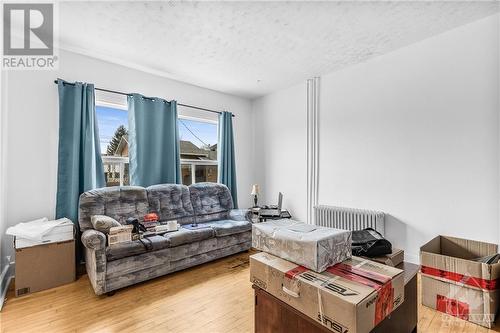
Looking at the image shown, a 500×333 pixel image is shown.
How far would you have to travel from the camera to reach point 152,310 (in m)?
2.08

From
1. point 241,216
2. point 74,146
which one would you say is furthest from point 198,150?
point 74,146

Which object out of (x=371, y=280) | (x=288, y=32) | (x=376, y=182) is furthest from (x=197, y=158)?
(x=371, y=280)

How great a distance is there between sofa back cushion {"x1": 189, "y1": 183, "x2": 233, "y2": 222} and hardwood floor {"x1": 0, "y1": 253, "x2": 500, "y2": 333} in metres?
1.12

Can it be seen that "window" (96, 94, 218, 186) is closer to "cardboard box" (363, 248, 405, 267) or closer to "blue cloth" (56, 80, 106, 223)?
"blue cloth" (56, 80, 106, 223)

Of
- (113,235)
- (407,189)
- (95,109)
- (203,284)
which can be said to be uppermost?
(95,109)

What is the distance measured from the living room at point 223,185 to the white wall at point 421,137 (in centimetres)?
2

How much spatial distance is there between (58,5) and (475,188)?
→ 14.7ft

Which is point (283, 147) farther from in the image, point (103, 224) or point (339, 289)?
point (339, 289)

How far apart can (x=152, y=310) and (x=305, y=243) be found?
1.69 m

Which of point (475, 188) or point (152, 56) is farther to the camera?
point (152, 56)

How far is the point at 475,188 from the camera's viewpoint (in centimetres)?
246

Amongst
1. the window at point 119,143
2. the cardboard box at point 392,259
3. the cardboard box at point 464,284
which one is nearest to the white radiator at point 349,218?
the cardboard box at point 464,284

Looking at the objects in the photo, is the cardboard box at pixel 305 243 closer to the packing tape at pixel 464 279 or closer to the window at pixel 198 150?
the packing tape at pixel 464 279

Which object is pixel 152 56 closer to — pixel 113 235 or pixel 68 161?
pixel 68 161
